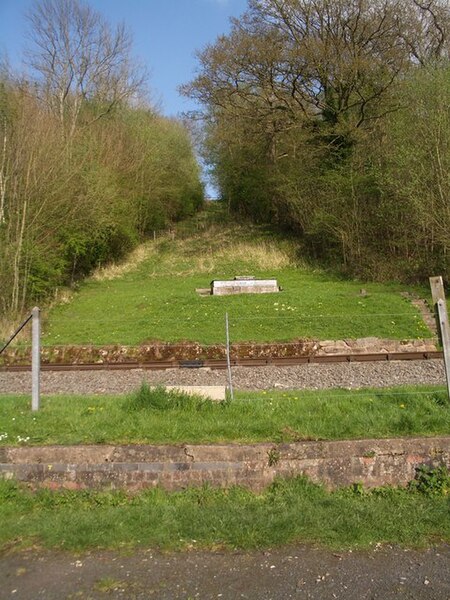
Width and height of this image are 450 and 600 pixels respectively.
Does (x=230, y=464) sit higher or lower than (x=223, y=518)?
higher

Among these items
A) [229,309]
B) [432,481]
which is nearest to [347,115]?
[229,309]

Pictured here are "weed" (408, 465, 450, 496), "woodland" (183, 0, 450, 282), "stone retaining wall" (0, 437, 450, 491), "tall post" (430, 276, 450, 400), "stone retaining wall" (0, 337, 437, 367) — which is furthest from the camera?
"woodland" (183, 0, 450, 282)

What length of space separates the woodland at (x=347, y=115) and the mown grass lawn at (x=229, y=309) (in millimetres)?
2438

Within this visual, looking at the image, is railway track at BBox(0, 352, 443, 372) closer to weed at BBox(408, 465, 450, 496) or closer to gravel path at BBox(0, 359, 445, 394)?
gravel path at BBox(0, 359, 445, 394)

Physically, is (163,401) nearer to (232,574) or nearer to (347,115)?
(232,574)

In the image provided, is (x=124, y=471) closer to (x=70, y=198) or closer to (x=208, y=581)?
(x=208, y=581)

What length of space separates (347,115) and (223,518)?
91.0 feet

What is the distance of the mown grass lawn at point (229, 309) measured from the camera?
607 inches

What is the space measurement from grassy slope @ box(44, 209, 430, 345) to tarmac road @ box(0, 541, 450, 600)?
1060 cm

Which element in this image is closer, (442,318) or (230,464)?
(230,464)

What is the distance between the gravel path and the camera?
1062cm

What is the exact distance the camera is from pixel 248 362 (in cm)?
1332

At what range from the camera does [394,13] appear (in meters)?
28.0

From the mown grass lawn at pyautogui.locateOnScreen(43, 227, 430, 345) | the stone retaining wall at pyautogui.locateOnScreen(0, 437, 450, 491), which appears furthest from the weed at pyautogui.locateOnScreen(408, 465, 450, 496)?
the mown grass lawn at pyautogui.locateOnScreen(43, 227, 430, 345)
